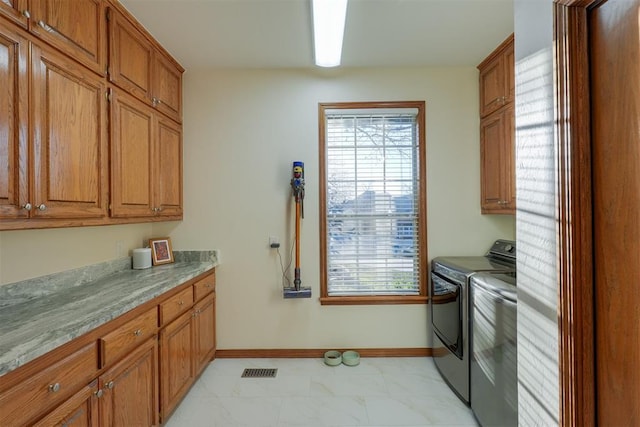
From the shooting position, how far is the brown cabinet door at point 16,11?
123 cm

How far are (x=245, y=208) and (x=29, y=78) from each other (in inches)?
66.8

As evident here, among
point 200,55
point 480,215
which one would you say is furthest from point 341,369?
point 200,55

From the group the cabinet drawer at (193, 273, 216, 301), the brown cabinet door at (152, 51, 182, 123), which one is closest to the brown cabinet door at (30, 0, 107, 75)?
the brown cabinet door at (152, 51, 182, 123)

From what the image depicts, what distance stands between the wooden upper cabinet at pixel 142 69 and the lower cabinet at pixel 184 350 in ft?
5.33

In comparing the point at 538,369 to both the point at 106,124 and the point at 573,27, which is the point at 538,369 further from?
the point at 106,124

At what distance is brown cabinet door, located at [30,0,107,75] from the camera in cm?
138

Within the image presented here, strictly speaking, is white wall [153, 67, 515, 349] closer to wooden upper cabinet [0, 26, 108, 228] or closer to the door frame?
wooden upper cabinet [0, 26, 108, 228]

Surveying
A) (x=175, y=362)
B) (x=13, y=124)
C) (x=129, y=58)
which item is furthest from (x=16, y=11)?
(x=175, y=362)

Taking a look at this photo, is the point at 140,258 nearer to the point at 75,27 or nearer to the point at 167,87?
the point at 167,87

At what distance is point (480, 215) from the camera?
279 cm

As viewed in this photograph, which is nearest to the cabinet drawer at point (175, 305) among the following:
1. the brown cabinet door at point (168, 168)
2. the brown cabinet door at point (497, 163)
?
the brown cabinet door at point (168, 168)

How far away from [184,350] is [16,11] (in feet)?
6.76

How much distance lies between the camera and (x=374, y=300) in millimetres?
2785

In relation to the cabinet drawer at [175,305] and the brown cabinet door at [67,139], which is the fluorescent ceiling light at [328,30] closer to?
the brown cabinet door at [67,139]
